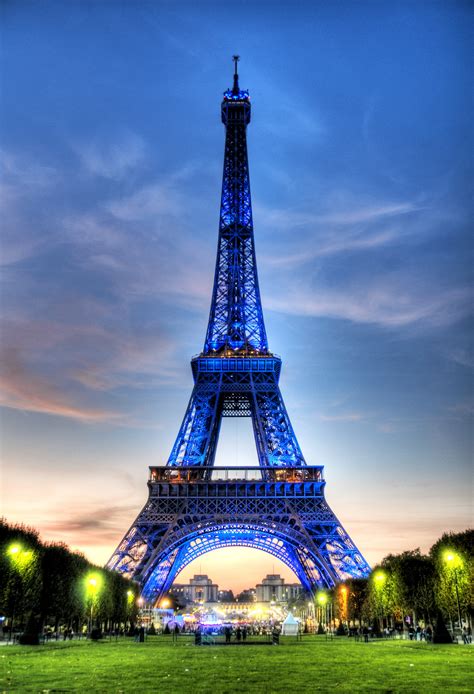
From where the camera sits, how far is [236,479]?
81.2 m

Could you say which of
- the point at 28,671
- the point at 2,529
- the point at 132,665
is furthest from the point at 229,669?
the point at 2,529

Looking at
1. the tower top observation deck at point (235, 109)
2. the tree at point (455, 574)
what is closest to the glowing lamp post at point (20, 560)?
the tree at point (455, 574)

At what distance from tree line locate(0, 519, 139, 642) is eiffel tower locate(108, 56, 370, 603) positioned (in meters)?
5.00

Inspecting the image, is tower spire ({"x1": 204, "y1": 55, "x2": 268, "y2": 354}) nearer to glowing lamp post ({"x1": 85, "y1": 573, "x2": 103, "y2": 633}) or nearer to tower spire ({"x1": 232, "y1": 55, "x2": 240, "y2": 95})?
tower spire ({"x1": 232, "y1": 55, "x2": 240, "y2": 95})

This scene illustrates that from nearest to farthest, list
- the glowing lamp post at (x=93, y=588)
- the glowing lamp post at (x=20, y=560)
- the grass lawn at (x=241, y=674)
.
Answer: the grass lawn at (x=241, y=674)
the glowing lamp post at (x=20, y=560)
the glowing lamp post at (x=93, y=588)

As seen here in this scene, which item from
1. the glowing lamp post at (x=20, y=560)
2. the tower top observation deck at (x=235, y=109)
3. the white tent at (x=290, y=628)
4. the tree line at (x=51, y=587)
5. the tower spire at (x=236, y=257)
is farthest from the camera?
the tower top observation deck at (x=235, y=109)

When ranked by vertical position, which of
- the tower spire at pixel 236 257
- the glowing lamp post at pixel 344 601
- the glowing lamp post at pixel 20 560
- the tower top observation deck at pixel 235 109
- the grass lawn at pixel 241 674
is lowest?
the grass lawn at pixel 241 674

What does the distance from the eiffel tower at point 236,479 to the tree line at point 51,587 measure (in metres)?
5.00

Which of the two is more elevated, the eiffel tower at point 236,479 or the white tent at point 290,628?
the eiffel tower at point 236,479

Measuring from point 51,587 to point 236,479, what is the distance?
30.0 m

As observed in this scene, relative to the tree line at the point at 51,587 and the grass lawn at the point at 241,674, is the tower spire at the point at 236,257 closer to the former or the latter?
the tree line at the point at 51,587

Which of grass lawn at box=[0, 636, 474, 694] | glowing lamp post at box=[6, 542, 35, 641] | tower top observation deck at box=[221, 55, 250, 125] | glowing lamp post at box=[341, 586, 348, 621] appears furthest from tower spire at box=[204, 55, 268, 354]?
grass lawn at box=[0, 636, 474, 694]

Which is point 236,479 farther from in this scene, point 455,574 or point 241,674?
point 241,674

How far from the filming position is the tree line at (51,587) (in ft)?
161
